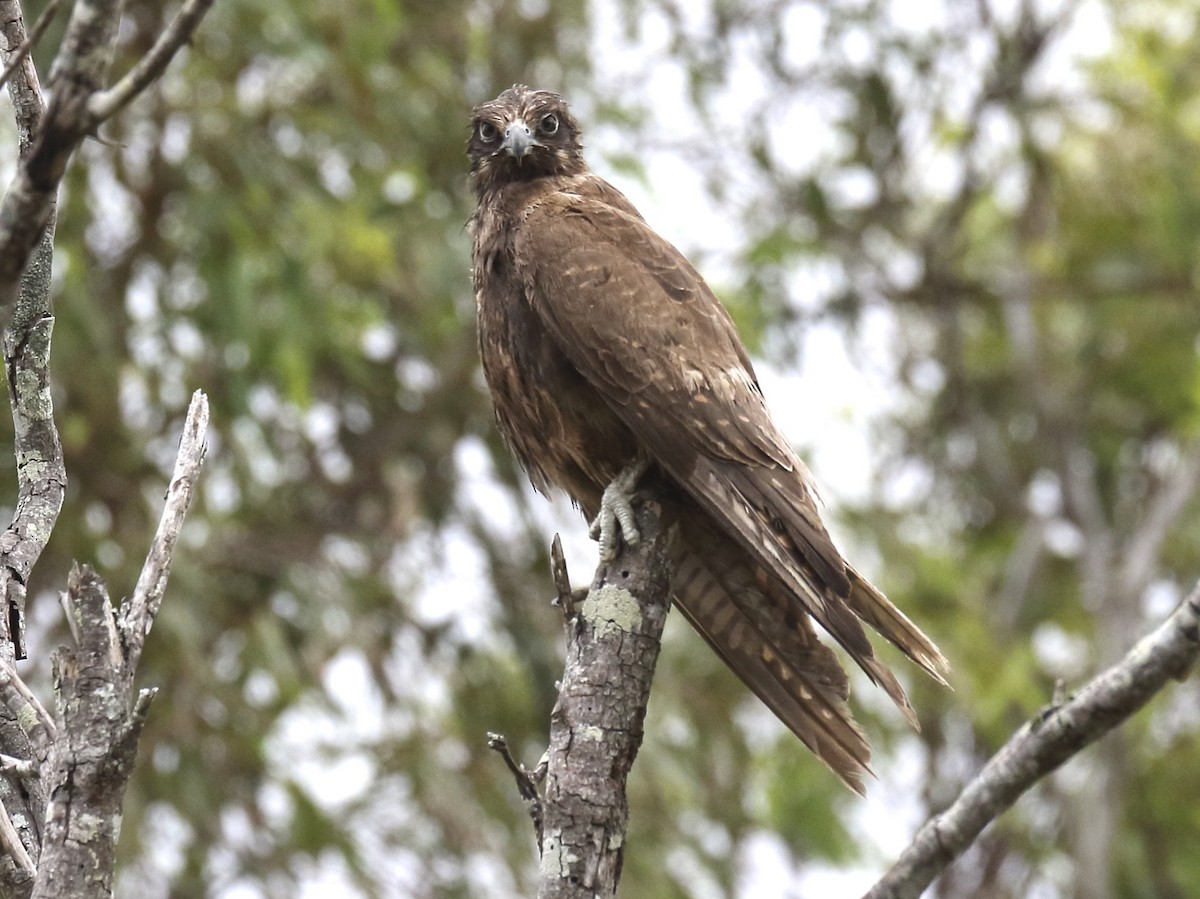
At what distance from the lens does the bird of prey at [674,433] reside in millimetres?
3338

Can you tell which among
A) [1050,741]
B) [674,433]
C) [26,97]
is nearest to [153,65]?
[26,97]

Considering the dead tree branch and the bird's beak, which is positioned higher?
the bird's beak

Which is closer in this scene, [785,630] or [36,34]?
[36,34]

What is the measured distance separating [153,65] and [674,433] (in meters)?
2.00

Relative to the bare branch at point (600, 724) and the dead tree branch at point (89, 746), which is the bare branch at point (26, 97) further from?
the bare branch at point (600, 724)

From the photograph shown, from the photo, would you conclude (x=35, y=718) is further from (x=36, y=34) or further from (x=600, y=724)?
(x=36, y=34)

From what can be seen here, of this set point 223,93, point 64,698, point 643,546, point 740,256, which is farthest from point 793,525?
point 740,256

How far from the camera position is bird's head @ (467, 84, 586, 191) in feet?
14.3

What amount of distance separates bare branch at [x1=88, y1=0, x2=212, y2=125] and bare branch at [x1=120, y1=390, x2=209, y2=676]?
0.66 metres

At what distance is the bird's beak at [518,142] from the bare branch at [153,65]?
256 cm

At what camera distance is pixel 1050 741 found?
5.88 feet

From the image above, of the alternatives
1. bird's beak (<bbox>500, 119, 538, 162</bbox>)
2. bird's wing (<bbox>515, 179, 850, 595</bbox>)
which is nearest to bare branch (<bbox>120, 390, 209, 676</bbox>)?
bird's wing (<bbox>515, 179, 850, 595</bbox>)

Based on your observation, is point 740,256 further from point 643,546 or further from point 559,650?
point 643,546

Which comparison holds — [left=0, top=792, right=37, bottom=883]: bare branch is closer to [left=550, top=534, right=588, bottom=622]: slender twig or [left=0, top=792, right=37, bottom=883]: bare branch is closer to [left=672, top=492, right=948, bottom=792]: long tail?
[left=550, top=534, right=588, bottom=622]: slender twig
